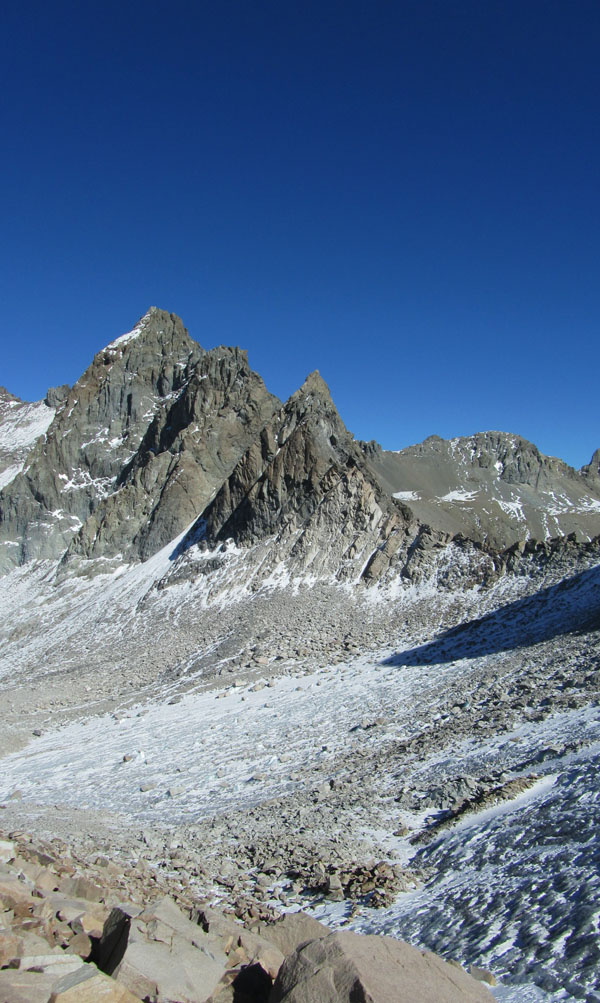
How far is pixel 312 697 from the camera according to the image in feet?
80.4

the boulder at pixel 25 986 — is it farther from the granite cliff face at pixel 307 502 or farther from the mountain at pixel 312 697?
the granite cliff face at pixel 307 502

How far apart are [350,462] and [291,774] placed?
35.1 meters

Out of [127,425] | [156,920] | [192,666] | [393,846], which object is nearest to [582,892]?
[393,846]

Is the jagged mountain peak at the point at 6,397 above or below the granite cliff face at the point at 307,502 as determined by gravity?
above

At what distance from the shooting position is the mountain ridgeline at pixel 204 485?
136 ft

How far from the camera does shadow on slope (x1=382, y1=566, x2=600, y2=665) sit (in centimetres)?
2489

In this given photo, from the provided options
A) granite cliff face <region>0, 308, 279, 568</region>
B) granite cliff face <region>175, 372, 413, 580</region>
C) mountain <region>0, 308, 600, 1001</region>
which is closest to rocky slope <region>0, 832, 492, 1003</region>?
mountain <region>0, 308, 600, 1001</region>

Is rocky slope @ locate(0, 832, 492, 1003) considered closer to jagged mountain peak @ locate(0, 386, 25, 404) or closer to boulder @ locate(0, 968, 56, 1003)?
boulder @ locate(0, 968, 56, 1003)

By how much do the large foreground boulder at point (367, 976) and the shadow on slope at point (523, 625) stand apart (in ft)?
67.2

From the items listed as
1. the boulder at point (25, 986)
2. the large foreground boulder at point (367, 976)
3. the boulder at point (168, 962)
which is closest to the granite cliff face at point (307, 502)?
the boulder at point (168, 962)

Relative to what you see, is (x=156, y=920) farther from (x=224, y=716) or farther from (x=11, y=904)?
(x=224, y=716)

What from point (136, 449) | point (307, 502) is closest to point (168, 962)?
point (307, 502)

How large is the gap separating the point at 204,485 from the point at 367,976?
2382 inches

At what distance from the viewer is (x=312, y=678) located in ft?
91.0
